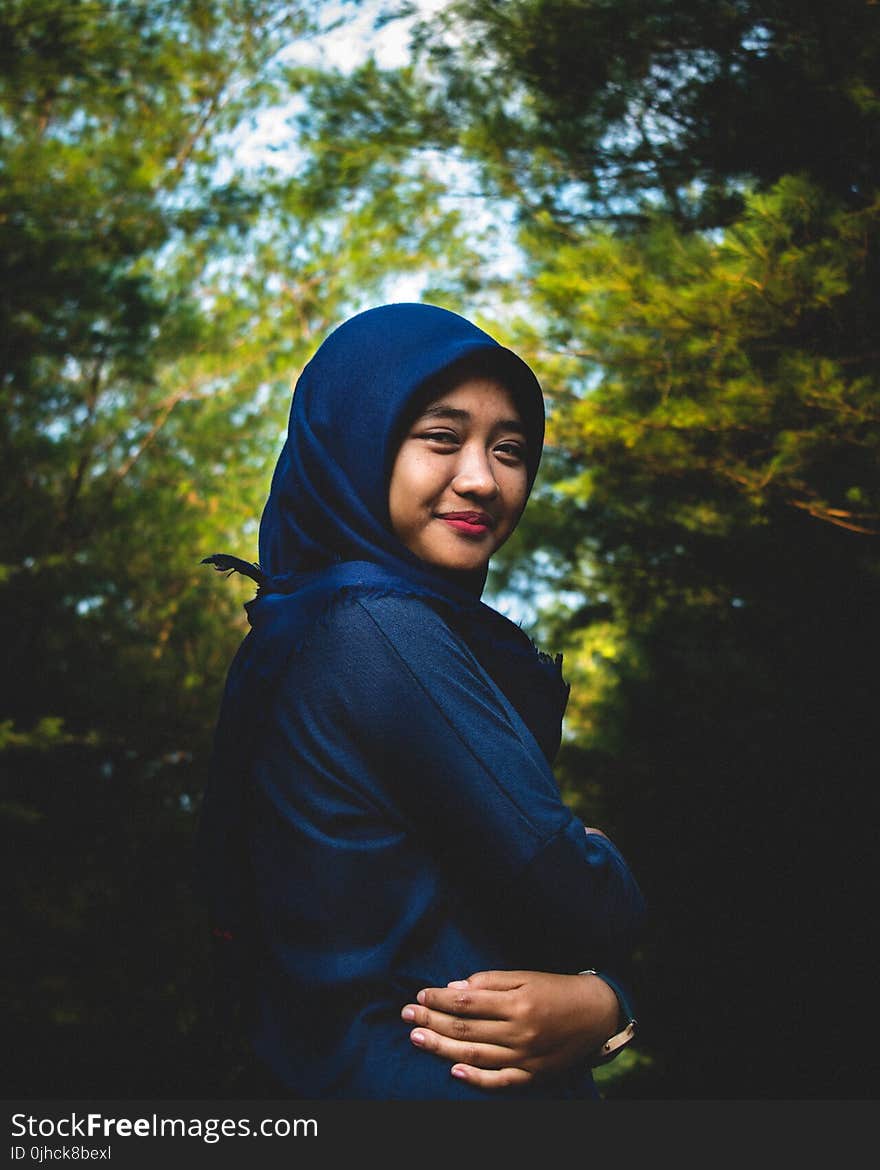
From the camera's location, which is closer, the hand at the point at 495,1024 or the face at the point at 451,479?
the hand at the point at 495,1024

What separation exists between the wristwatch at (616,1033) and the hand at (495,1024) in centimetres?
9

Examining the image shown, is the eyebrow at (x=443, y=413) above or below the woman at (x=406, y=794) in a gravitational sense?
above

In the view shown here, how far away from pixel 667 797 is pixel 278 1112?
3.88 metres

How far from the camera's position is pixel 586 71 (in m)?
4.60

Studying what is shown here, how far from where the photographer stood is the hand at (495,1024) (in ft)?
3.43

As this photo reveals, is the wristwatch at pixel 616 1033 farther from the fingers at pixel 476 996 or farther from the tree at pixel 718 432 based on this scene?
the tree at pixel 718 432

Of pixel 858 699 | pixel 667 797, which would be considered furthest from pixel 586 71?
pixel 667 797

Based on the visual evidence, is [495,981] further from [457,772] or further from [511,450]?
[511,450]

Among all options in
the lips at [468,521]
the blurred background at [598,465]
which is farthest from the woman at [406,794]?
the blurred background at [598,465]

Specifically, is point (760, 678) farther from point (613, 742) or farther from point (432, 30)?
point (432, 30)

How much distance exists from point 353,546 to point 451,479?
0.16m

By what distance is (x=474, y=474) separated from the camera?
1265 mm

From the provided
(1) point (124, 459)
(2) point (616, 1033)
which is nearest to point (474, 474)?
(2) point (616, 1033)

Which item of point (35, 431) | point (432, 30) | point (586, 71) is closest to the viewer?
point (586, 71)
